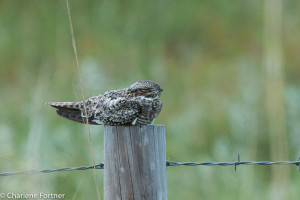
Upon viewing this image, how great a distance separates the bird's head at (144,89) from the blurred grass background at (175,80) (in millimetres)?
695

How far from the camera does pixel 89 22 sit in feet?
34.2

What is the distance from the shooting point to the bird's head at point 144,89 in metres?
3.93

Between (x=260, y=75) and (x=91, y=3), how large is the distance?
3939 mm

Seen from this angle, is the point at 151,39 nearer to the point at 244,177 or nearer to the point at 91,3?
the point at 91,3

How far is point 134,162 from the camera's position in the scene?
10.9ft

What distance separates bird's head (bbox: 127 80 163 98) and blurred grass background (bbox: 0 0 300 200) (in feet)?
2.28

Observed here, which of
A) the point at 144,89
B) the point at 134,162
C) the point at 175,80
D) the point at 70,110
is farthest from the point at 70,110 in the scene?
the point at 175,80

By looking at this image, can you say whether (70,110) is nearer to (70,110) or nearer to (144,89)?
(70,110)

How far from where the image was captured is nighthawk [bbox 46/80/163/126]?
373 cm

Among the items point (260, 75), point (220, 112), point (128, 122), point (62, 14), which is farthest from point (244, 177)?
point (62, 14)

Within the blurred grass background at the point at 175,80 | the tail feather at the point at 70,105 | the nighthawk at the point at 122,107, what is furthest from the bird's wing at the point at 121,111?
the blurred grass background at the point at 175,80

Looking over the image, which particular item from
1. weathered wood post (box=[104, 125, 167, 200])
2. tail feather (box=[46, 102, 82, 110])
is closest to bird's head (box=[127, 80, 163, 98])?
tail feather (box=[46, 102, 82, 110])

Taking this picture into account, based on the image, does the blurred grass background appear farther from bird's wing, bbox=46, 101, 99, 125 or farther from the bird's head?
the bird's head

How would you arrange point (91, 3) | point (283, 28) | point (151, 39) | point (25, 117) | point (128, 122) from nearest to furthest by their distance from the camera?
point (128, 122) < point (25, 117) < point (151, 39) < point (283, 28) < point (91, 3)
